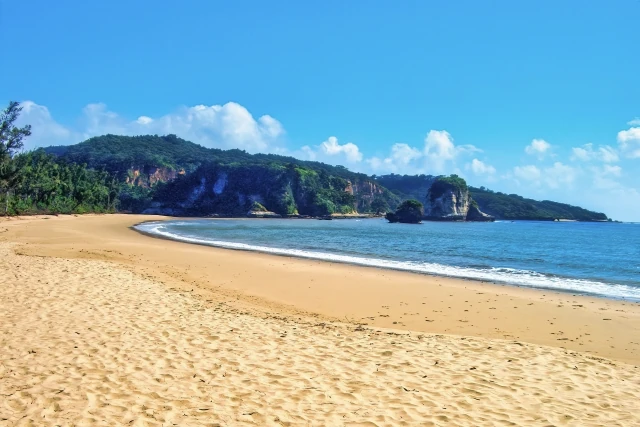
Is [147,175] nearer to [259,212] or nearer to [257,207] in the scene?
[257,207]

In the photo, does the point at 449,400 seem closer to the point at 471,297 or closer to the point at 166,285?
the point at 471,297

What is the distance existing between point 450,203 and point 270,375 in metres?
150

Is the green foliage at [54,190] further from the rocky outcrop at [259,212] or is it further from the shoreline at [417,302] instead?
the shoreline at [417,302]

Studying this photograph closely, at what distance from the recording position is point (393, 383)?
6027 millimetres

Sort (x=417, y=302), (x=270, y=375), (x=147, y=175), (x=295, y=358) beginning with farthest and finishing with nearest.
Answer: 1. (x=147, y=175)
2. (x=417, y=302)
3. (x=295, y=358)
4. (x=270, y=375)

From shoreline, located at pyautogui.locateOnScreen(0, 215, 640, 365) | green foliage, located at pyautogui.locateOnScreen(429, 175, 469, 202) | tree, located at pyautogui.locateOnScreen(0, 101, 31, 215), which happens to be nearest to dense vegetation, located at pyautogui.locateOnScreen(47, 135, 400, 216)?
green foliage, located at pyautogui.locateOnScreen(429, 175, 469, 202)

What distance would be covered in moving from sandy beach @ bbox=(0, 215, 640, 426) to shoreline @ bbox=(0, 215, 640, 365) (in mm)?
105

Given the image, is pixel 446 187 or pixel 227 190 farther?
pixel 227 190

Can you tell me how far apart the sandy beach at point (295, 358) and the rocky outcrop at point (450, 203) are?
138638mm

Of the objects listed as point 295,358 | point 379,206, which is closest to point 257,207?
point 379,206

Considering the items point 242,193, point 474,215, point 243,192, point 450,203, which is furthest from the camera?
point 474,215

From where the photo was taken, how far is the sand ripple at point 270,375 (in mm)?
4984

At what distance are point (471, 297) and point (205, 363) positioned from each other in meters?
11.4

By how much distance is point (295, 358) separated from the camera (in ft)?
22.8
